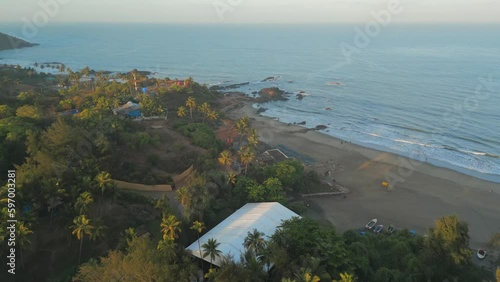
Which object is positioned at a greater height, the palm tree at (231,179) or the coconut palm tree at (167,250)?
the coconut palm tree at (167,250)

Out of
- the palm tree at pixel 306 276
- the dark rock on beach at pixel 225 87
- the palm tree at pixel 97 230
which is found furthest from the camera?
the dark rock on beach at pixel 225 87

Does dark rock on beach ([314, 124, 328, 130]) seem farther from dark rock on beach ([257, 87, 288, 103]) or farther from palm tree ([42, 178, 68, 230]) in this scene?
palm tree ([42, 178, 68, 230])

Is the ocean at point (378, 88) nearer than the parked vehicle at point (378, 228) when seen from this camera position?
No

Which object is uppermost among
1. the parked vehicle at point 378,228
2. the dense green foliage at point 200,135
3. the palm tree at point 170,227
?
the palm tree at point 170,227

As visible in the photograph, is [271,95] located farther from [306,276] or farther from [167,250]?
[306,276]

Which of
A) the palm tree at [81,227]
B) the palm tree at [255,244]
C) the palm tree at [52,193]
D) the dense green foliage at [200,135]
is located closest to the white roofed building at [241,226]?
the palm tree at [255,244]

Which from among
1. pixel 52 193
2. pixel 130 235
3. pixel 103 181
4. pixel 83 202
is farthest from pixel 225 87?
pixel 130 235

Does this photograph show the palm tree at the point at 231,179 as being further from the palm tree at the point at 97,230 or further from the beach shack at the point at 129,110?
the beach shack at the point at 129,110
